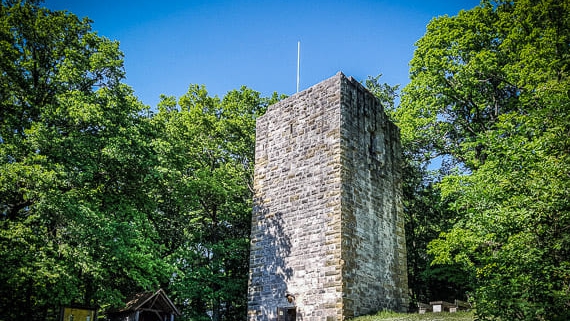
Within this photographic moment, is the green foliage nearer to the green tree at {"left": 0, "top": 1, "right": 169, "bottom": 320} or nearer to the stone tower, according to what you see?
the stone tower

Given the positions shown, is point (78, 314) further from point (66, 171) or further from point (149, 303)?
point (66, 171)

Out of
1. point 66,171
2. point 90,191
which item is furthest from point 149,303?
point 66,171

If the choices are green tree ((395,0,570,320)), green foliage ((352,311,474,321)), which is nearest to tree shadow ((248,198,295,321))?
green foliage ((352,311,474,321))

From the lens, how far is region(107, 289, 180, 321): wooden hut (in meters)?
12.8

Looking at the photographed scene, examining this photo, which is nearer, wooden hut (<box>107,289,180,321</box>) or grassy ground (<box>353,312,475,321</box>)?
grassy ground (<box>353,312,475,321</box>)

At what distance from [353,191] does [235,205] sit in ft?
24.2

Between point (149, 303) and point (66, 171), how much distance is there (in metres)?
4.51

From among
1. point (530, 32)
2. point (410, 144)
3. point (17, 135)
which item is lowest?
point (17, 135)

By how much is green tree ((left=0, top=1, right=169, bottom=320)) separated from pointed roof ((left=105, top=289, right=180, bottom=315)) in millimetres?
565

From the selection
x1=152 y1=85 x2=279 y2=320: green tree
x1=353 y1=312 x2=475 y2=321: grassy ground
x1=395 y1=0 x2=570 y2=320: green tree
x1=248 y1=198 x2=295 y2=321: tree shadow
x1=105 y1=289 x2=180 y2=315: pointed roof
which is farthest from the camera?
x1=152 y1=85 x2=279 y2=320: green tree

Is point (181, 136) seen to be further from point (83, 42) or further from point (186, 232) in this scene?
point (83, 42)

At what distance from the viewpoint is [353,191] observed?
11.9 m

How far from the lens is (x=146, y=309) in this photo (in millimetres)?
12914

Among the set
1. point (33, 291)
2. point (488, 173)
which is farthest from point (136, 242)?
point (488, 173)
